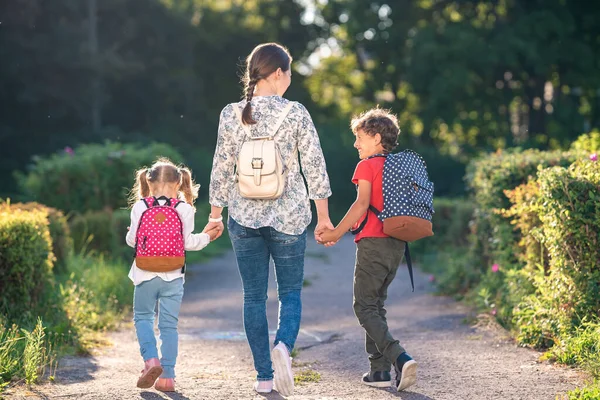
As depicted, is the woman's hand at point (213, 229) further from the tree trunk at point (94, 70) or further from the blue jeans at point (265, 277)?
the tree trunk at point (94, 70)

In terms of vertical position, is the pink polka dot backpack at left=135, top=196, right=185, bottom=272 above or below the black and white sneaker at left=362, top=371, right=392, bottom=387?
above

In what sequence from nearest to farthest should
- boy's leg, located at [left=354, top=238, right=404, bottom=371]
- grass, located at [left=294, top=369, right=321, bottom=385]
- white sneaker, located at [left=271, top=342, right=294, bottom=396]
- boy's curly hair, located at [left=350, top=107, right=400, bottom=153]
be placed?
white sneaker, located at [left=271, top=342, right=294, bottom=396] < boy's leg, located at [left=354, top=238, right=404, bottom=371] < boy's curly hair, located at [left=350, top=107, right=400, bottom=153] < grass, located at [left=294, top=369, right=321, bottom=385]

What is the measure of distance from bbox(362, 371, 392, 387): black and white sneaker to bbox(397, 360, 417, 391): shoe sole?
249mm

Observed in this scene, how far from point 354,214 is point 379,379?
0.98m

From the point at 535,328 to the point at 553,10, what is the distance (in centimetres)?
2352

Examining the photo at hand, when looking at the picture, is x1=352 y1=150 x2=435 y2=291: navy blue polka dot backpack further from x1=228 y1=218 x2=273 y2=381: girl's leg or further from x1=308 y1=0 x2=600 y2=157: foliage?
x1=308 y1=0 x2=600 y2=157: foliage

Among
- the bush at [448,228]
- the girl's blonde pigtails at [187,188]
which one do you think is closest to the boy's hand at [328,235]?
the girl's blonde pigtails at [187,188]

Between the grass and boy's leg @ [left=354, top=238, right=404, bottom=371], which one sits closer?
boy's leg @ [left=354, top=238, right=404, bottom=371]

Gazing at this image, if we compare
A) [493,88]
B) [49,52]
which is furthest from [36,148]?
[493,88]

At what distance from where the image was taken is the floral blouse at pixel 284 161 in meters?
5.13

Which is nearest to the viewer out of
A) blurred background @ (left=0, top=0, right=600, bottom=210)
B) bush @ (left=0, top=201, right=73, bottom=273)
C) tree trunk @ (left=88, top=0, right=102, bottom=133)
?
bush @ (left=0, top=201, right=73, bottom=273)

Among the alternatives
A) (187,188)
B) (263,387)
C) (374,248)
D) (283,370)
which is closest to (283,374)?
(283,370)

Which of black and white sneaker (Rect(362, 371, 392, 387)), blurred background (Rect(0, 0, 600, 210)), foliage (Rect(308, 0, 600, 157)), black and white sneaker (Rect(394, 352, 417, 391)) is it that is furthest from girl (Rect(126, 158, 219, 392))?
foliage (Rect(308, 0, 600, 157))

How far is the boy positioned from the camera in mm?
5359
